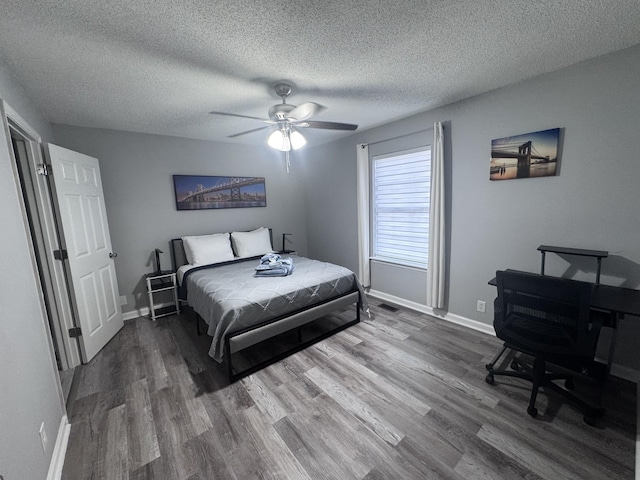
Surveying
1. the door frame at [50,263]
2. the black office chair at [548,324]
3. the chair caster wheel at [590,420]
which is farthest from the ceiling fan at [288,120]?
the chair caster wheel at [590,420]

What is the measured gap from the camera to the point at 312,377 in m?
2.21

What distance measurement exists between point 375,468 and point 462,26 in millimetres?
2630

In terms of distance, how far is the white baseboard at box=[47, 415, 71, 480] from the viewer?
1.38 m

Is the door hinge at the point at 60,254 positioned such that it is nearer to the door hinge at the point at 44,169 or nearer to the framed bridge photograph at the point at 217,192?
the door hinge at the point at 44,169

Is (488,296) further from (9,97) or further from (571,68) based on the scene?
(9,97)

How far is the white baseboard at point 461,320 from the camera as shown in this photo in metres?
2.01

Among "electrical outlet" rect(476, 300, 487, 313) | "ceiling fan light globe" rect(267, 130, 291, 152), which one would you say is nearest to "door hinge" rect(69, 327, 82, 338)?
"ceiling fan light globe" rect(267, 130, 291, 152)

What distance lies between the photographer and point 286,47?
1.69 metres

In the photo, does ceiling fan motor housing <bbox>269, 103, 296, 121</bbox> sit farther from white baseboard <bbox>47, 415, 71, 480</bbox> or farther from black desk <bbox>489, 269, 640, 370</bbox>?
white baseboard <bbox>47, 415, 71, 480</bbox>

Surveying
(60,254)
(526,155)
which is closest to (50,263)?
(60,254)

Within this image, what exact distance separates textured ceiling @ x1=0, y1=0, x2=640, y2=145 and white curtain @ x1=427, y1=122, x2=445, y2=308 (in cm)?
54

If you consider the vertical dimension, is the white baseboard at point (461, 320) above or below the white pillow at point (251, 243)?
below

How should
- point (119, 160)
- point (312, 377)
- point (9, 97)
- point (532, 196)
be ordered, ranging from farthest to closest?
point (119, 160)
point (532, 196)
point (312, 377)
point (9, 97)

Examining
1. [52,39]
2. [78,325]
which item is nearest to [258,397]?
[78,325]
